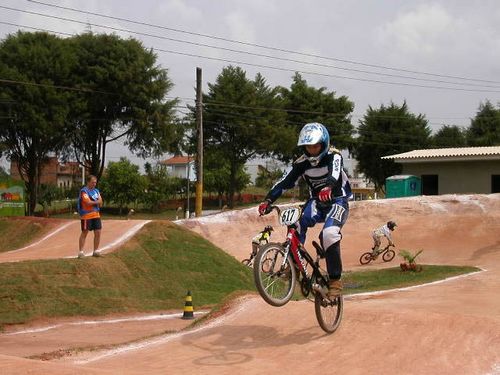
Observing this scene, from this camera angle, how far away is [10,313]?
13.3 metres

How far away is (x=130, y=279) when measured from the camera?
53.6 ft

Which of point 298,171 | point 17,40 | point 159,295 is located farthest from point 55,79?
point 298,171

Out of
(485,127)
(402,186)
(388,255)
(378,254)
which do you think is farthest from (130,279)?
(485,127)

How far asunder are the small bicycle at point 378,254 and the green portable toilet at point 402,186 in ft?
49.2

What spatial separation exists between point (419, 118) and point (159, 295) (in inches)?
2240

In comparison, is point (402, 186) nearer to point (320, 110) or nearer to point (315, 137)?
point (320, 110)

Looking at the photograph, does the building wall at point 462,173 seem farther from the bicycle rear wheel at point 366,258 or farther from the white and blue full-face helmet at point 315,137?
the white and blue full-face helmet at point 315,137

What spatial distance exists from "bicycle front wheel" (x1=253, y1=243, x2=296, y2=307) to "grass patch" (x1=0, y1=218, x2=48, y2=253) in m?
18.4

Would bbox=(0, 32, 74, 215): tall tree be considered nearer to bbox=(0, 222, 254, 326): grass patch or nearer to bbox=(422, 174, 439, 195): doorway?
bbox=(0, 222, 254, 326): grass patch

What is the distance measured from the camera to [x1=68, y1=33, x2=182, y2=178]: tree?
43.0 m

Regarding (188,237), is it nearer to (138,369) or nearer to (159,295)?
(159,295)

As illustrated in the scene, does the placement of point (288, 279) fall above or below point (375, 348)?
above

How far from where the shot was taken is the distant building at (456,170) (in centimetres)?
4119

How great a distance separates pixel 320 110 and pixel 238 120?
1253 centimetres
